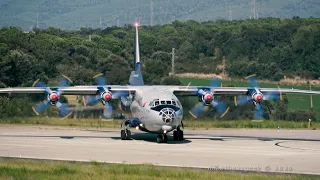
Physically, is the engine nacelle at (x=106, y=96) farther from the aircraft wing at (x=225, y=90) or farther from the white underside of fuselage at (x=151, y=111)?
the aircraft wing at (x=225, y=90)

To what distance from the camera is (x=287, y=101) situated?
76312mm

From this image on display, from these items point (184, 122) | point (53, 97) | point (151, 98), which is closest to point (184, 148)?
point (151, 98)

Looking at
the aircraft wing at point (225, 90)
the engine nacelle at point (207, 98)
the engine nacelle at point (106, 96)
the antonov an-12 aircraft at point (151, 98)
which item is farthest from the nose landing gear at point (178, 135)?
the engine nacelle at point (106, 96)

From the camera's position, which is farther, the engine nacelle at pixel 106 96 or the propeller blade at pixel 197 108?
the propeller blade at pixel 197 108

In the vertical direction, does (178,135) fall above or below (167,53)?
below

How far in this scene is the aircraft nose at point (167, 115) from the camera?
3850 cm

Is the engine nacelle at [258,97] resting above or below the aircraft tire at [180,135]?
above

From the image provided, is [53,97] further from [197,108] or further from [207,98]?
[197,108]

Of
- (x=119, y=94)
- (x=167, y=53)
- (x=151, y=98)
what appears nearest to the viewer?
(x=151, y=98)

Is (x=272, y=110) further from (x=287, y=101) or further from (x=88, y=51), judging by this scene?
(x=88, y=51)

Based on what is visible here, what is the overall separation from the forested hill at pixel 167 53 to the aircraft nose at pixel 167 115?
26.3 m

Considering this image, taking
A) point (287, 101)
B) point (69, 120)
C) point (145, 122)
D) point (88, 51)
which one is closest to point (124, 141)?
point (145, 122)

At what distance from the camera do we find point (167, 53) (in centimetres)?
10656

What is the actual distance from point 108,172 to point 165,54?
79.0 m
